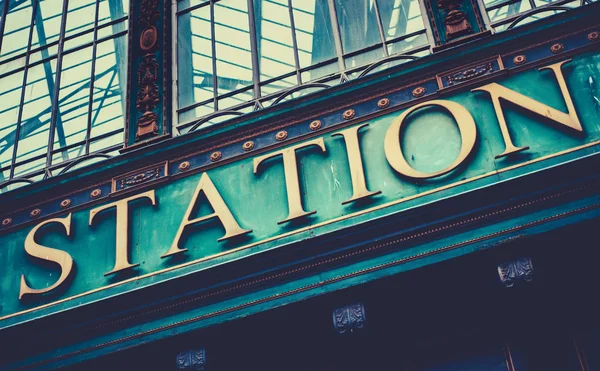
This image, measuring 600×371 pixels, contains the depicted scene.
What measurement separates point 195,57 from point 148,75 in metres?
0.61

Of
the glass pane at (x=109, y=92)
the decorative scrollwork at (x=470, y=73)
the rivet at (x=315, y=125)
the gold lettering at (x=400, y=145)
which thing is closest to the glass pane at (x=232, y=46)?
the glass pane at (x=109, y=92)

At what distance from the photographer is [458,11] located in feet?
27.5

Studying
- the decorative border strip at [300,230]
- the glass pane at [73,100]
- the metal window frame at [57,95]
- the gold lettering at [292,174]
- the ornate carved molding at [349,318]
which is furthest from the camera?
the glass pane at [73,100]

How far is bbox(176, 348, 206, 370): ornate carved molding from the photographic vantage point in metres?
7.04

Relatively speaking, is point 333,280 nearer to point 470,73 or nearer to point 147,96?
point 470,73

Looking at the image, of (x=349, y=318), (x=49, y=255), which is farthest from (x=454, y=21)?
(x=49, y=255)

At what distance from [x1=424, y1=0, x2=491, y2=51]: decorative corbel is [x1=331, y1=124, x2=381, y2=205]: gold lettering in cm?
132

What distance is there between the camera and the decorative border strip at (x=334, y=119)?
7523 mm

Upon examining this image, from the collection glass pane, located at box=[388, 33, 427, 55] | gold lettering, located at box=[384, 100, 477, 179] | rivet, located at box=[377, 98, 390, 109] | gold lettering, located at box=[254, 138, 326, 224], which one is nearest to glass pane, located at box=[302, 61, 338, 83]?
glass pane, located at box=[388, 33, 427, 55]

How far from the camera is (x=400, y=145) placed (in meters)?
7.49

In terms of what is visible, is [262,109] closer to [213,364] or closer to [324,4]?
[324,4]

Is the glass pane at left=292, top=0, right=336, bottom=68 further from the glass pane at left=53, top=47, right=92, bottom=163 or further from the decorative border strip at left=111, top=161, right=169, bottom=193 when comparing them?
the glass pane at left=53, top=47, right=92, bottom=163

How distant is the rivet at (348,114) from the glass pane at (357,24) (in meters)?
1.14

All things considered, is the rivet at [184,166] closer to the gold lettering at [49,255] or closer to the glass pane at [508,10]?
the gold lettering at [49,255]
